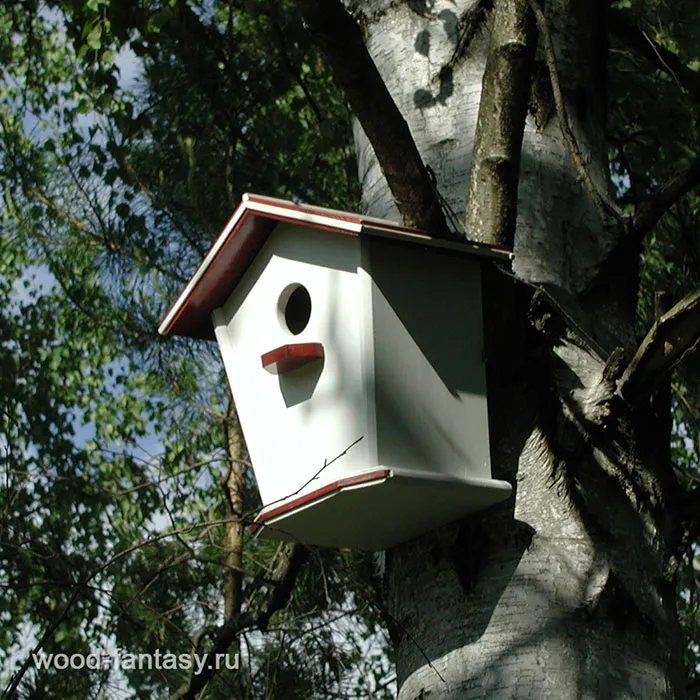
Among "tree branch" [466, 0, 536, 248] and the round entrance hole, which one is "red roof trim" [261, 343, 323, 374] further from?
"tree branch" [466, 0, 536, 248]

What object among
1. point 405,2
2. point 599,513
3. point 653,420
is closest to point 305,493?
point 599,513

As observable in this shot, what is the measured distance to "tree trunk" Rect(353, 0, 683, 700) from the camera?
1.68m

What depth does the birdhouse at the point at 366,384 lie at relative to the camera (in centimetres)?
181

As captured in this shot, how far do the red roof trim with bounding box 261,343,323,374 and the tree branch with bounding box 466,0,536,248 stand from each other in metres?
0.33

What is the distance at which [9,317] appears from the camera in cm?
760

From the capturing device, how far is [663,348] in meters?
1.75

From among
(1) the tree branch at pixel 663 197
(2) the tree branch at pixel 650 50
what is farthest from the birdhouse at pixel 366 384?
(2) the tree branch at pixel 650 50

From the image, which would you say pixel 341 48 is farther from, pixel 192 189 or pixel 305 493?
pixel 192 189

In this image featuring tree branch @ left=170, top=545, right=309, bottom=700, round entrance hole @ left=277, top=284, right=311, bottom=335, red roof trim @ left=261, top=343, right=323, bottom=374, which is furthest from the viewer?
tree branch @ left=170, top=545, right=309, bottom=700

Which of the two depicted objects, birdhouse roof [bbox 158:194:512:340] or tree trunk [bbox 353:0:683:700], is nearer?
tree trunk [bbox 353:0:683:700]

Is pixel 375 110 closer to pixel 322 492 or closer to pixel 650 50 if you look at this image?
pixel 322 492

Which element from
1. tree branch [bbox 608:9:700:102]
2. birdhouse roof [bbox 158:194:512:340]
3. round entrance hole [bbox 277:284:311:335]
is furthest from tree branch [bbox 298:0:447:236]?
tree branch [bbox 608:9:700:102]

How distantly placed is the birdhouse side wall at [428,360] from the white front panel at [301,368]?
0.12ft

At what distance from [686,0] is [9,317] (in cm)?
540
